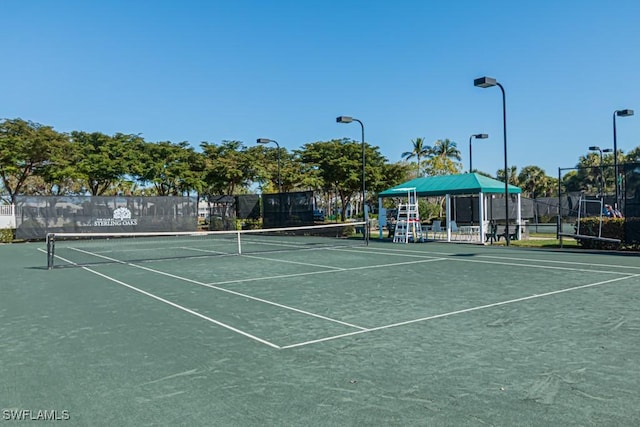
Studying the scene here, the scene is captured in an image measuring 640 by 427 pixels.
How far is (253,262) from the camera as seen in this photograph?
50.5ft

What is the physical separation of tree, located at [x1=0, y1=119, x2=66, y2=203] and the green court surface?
28974 millimetres

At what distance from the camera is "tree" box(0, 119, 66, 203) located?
115ft

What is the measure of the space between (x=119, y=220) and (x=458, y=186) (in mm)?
21033

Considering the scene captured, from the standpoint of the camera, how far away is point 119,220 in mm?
31594

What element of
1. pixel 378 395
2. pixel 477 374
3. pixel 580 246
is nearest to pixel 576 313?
pixel 477 374

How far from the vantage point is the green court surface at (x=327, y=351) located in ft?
12.5

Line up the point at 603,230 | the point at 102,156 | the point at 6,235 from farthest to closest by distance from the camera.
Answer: the point at 102,156, the point at 6,235, the point at 603,230

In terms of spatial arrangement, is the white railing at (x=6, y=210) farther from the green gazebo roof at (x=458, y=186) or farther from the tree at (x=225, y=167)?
the green gazebo roof at (x=458, y=186)

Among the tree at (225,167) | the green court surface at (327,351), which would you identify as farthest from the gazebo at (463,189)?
the tree at (225,167)

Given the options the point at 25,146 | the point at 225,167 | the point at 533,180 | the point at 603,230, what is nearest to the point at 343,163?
the point at 225,167

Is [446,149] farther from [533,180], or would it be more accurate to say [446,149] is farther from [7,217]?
[7,217]

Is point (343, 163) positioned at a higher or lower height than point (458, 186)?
higher

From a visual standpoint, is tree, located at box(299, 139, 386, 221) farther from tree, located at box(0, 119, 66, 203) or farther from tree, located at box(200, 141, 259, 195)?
tree, located at box(0, 119, 66, 203)

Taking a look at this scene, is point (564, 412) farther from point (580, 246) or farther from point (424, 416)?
point (580, 246)
